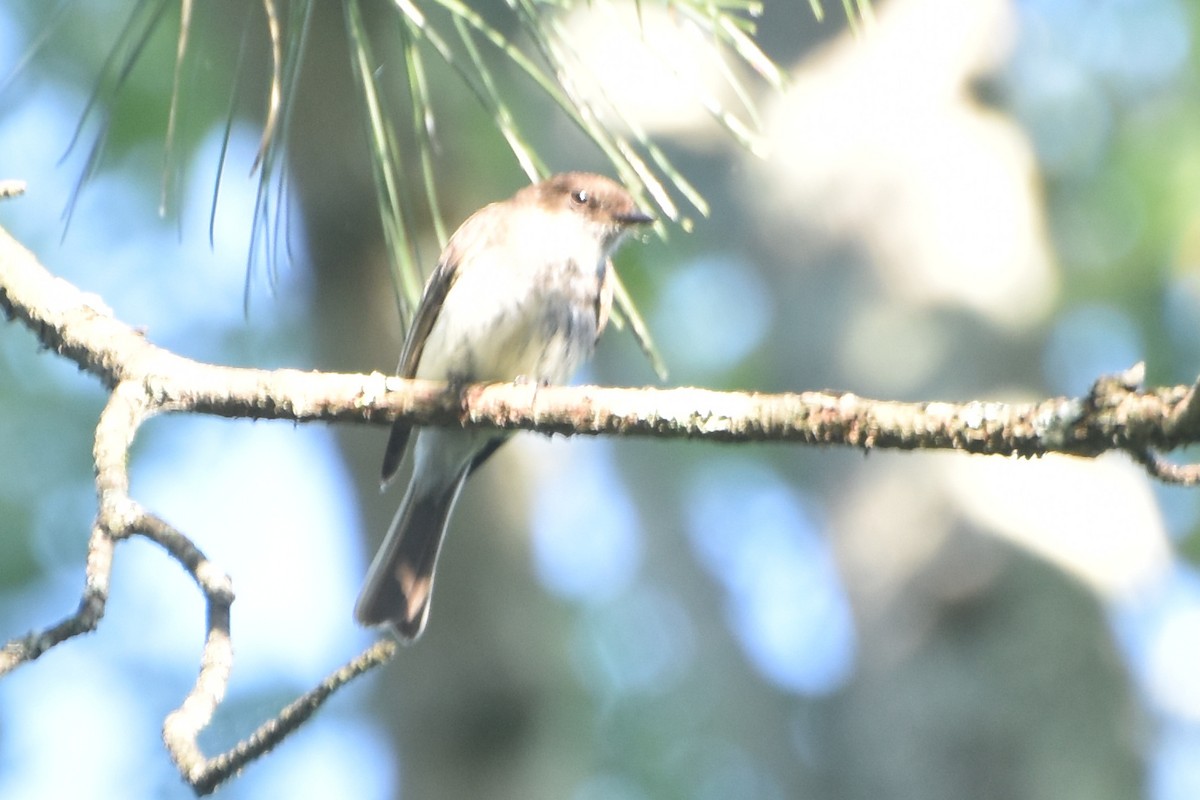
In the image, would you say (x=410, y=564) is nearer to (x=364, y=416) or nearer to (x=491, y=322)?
(x=491, y=322)

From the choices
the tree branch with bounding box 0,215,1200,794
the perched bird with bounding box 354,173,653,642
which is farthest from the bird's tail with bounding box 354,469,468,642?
the tree branch with bounding box 0,215,1200,794

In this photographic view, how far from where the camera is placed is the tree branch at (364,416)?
151 cm

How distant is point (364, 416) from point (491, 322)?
5.07 feet

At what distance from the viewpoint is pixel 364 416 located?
2.16m

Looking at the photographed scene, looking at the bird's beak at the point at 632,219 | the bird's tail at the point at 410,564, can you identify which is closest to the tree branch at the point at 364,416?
the bird's tail at the point at 410,564

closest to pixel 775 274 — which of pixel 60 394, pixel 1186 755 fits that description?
pixel 1186 755

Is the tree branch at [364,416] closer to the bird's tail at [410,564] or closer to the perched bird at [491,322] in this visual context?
the perched bird at [491,322]

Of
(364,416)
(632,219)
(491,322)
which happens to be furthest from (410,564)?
(364,416)

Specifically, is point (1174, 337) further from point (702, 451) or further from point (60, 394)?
point (60, 394)

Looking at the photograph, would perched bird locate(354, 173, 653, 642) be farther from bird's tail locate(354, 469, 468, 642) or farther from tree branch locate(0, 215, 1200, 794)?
tree branch locate(0, 215, 1200, 794)

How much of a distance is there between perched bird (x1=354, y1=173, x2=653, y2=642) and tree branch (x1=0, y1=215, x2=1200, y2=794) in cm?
135

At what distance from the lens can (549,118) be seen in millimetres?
6059

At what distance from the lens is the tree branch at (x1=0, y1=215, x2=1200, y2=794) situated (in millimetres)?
1515

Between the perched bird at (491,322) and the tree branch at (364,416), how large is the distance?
4.43 ft
